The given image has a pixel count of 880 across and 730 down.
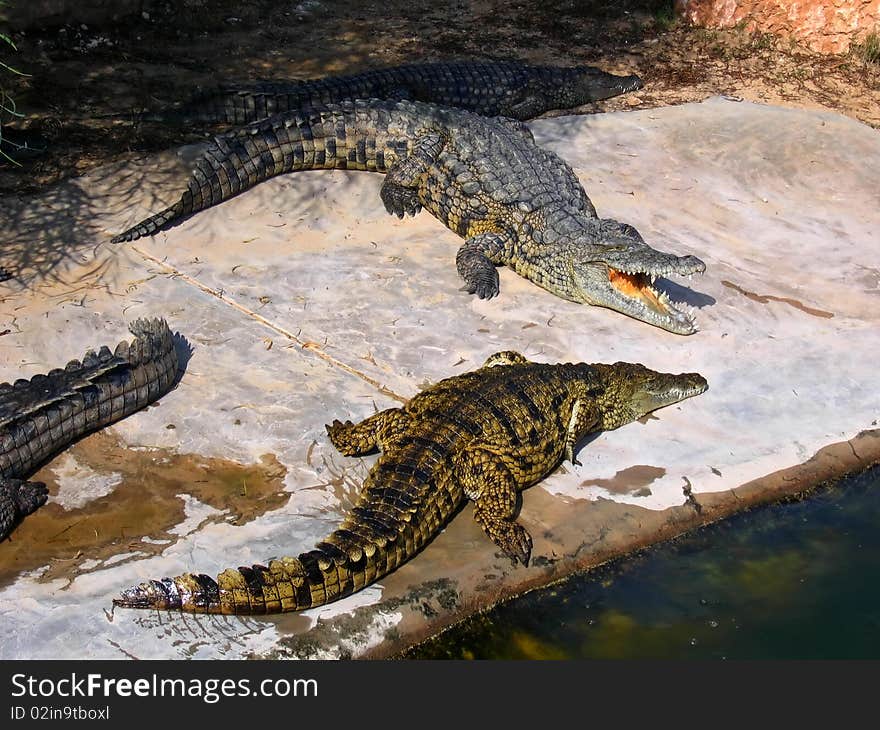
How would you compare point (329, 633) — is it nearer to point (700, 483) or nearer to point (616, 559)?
point (616, 559)

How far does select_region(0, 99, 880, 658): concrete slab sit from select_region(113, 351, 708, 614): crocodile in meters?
0.11

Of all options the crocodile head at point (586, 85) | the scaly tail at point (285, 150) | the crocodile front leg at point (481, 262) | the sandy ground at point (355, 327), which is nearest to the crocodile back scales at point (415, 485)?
the sandy ground at point (355, 327)

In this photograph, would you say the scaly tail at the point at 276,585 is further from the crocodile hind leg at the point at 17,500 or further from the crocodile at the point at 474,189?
the crocodile at the point at 474,189

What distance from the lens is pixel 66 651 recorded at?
15.0 feet

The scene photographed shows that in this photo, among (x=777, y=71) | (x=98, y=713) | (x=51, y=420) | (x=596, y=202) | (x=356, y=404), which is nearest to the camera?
(x=98, y=713)

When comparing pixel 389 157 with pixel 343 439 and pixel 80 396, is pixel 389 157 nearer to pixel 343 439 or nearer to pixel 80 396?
pixel 343 439

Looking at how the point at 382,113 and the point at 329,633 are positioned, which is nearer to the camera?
the point at 329,633

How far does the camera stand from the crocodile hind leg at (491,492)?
17.4ft

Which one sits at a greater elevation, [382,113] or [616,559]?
[382,113]

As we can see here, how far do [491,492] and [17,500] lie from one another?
7.56 feet

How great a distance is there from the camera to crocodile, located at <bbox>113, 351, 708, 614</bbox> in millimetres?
4715

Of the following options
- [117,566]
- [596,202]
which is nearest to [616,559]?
[117,566]

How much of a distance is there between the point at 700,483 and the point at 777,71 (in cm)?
692

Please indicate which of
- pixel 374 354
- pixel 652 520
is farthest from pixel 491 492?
pixel 374 354
